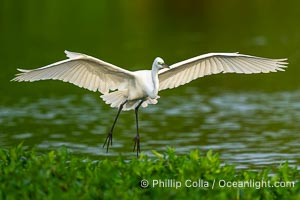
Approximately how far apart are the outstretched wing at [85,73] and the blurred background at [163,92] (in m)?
2.43

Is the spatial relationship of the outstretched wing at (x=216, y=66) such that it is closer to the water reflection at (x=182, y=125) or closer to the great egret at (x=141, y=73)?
the great egret at (x=141, y=73)

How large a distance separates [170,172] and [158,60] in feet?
9.20

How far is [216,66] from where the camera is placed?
12.3 metres

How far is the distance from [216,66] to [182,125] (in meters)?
5.49

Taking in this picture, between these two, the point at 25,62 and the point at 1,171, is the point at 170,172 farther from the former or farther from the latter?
the point at 25,62

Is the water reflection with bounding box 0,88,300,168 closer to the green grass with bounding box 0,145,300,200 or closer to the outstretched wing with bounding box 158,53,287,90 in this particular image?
the outstretched wing with bounding box 158,53,287,90

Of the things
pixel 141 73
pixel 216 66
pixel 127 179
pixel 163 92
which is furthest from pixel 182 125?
pixel 127 179

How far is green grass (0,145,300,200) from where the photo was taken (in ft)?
25.7

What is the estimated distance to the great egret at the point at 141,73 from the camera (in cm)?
1180

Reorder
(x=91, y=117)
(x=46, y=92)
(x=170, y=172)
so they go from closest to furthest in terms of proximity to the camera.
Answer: (x=170, y=172), (x=91, y=117), (x=46, y=92)

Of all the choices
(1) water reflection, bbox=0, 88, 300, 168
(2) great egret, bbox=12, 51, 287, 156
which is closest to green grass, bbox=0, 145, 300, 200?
(2) great egret, bbox=12, 51, 287, 156

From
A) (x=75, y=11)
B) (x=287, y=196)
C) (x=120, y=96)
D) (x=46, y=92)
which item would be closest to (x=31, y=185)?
(x=287, y=196)

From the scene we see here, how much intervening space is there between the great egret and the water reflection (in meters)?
1.93

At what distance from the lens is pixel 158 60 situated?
448 inches
